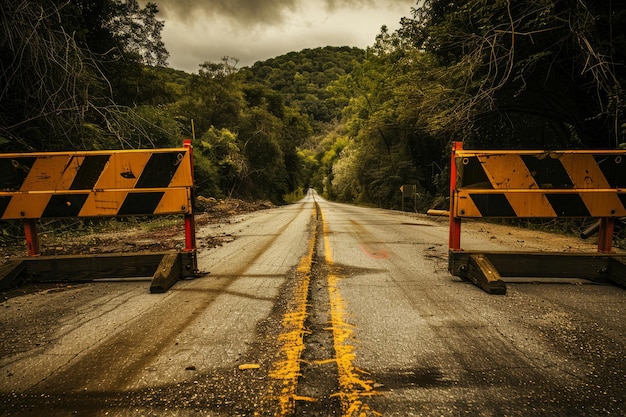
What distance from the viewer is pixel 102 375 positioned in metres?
1.82

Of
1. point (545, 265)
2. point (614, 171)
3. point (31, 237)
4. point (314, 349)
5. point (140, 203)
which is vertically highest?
point (614, 171)

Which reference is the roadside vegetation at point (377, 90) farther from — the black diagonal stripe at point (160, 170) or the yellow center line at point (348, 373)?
the yellow center line at point (348, 373)

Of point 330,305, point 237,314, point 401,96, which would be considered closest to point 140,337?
point 237,314

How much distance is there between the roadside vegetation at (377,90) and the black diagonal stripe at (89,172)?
298 centimetres

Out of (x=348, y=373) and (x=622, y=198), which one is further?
(x=622, y=198)

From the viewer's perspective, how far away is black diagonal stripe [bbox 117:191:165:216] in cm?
358

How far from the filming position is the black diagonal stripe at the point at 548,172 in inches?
138

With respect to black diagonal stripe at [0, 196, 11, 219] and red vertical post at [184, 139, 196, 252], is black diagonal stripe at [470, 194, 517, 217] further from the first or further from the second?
black diagonal stripe at [0, 196, 11, 219]

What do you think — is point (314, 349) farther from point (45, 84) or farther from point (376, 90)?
point (376, 90)

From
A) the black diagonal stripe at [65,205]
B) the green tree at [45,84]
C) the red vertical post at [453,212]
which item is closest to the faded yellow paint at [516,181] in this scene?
the red vertical post at [453,212]

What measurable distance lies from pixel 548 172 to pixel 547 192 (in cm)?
21

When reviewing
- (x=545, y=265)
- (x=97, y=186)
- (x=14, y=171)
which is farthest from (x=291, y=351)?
(x=14, y=171)

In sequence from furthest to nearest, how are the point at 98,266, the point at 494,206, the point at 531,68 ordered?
1. the point at 531,68
2. the point at 98,266
3. the point at 494,206

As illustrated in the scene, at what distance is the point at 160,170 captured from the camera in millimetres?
3619
